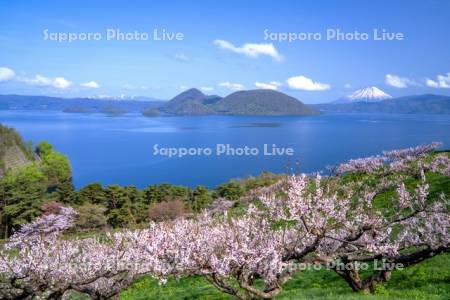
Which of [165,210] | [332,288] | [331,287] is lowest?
[165,210]

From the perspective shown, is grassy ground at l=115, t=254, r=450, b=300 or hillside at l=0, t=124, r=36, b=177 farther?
hillside at l=0, t=124, r=36, b=177

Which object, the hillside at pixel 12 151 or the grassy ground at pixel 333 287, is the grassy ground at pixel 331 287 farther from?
the hillside at pixel 12 151

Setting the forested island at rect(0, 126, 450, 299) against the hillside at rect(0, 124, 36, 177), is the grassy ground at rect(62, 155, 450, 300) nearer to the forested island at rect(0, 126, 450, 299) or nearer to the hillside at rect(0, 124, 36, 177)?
the forested island at rect(0, 126, 450, 299)

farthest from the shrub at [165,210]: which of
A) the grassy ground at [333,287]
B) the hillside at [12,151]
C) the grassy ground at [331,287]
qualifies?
the hillside at [12,151]

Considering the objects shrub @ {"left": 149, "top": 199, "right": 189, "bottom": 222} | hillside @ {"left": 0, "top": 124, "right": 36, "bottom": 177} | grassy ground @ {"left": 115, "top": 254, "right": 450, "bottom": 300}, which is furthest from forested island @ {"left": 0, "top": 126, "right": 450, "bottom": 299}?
hillside @ {"left": 0, "top": 124, "right": 36, "bottom": 177}

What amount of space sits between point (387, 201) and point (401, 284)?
1464 centimetres

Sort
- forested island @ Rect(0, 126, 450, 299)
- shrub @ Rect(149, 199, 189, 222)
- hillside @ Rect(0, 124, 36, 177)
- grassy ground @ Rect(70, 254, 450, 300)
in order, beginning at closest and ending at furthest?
forested island @ Rect(0, 126, 450, 299)
grassy ground @ Rect(70, 254, 450, 300)
shrub @ Rect(149, 199, 189, 222)
hillside @ Rect(0, 124, 36, 177)

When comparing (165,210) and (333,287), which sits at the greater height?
(333,287)

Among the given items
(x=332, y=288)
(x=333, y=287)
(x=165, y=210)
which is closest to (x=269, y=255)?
(x=332, y=288)

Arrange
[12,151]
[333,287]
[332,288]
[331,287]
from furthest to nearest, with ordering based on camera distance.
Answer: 1. [12,151]
2. [331,287]
3. [333,287]
4. [332,288]

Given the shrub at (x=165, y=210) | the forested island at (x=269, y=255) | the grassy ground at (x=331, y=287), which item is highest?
the forested island at (x=269, y=255)

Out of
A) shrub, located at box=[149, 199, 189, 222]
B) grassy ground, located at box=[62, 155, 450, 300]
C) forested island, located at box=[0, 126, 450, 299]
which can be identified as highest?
forested island, located at box=[0, 126, 450, 299]

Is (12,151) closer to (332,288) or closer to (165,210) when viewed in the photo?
(165,210)

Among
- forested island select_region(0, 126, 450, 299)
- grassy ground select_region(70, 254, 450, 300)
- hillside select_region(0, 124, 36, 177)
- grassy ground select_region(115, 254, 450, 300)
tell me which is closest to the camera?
forested island select_region(0, 126, 450, 299)
